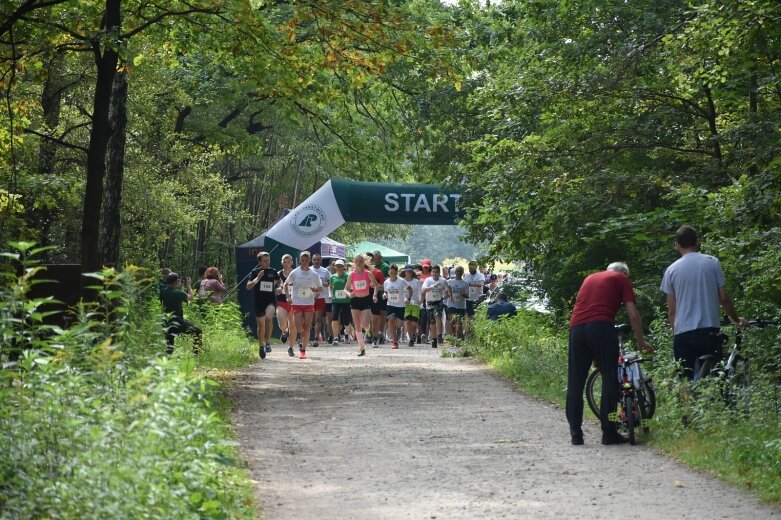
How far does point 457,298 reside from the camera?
92.4ft

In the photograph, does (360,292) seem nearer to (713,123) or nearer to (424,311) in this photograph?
(424,311)

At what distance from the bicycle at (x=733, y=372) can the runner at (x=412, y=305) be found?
16862 millimetres

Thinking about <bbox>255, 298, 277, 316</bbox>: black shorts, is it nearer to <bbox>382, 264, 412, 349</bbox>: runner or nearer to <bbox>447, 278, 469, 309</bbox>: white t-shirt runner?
<bbox>382, 264, 412, 349</bbox>: runner

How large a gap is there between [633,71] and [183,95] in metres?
16.1

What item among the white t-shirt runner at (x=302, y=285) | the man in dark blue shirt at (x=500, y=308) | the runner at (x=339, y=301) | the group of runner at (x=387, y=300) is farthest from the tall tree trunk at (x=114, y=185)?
the runner at (x=339, y=301)

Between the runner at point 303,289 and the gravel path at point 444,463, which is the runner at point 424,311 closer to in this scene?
the runner at point 303,289

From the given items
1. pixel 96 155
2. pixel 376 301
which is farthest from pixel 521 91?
pixel 376 301

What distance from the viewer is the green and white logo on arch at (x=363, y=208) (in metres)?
28.8

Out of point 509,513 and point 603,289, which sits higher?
point 603,289

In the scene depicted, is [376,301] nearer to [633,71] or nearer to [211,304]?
[211,304]

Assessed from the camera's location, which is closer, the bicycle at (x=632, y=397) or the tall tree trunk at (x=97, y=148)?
the bicycle at (x=632, y=397)

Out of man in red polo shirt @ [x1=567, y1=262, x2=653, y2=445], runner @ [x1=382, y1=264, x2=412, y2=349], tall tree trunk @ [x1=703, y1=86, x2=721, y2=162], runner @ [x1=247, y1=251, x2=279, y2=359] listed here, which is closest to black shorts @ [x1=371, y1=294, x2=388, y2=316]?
runner @ [x1=382, y1=264, x2=412, y2=349]

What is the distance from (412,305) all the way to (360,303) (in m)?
2.52

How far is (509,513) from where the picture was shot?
7.68m
